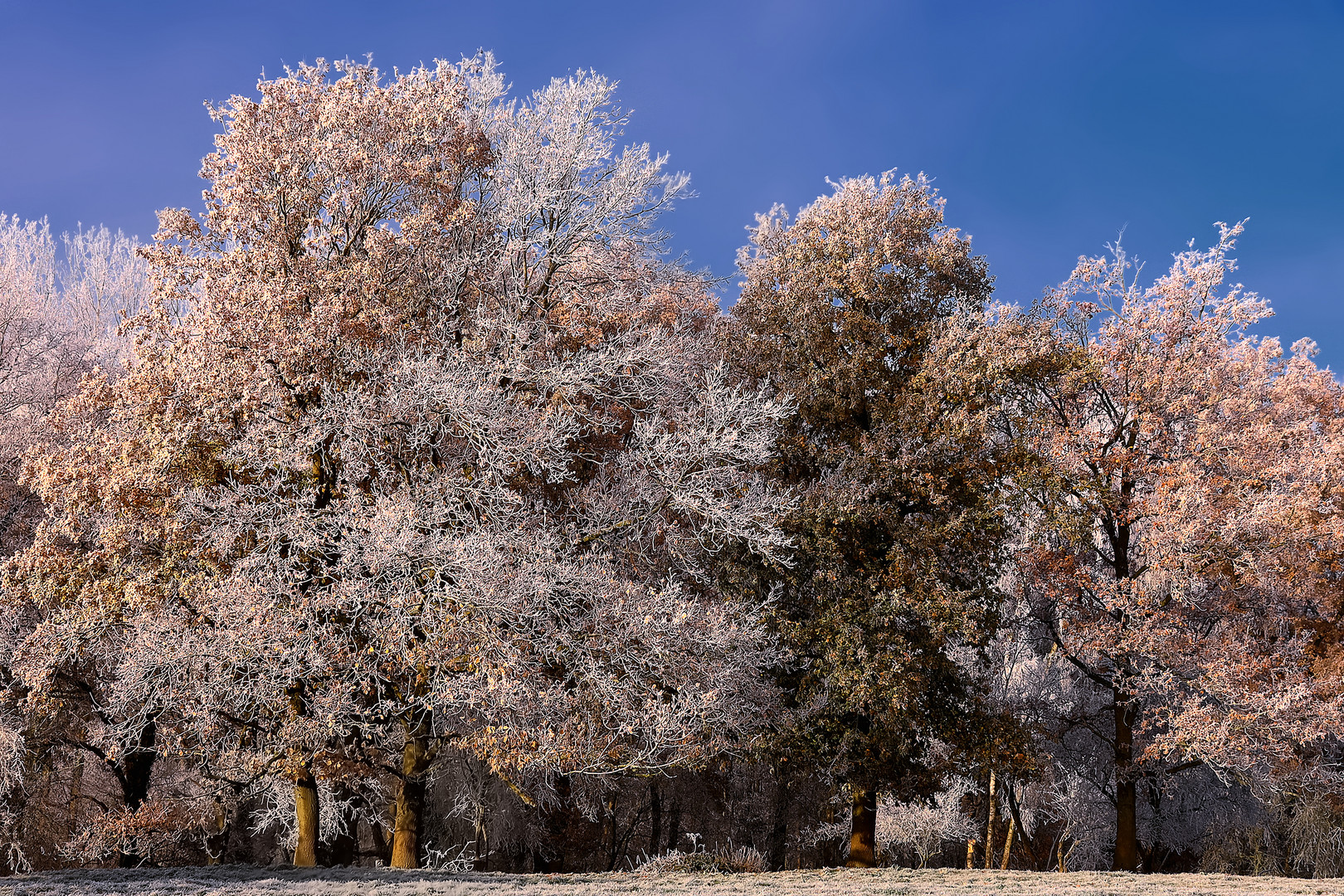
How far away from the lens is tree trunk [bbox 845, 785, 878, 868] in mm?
18969

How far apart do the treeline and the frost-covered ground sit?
2.03 meters

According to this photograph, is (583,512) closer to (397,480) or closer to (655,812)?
(397,480)

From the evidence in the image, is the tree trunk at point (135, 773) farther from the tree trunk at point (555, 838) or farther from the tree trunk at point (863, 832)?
the tree trunk at point (863, 832)

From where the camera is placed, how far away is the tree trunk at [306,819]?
16.0 metres

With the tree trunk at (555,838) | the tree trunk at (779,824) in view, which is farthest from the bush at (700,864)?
the tree trunk at (555,838)

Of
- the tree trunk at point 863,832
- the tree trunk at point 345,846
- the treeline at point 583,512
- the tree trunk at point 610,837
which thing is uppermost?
the treeline at point 583,512

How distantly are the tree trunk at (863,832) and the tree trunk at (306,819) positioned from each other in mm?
9744

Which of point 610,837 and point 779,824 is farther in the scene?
point 610,837

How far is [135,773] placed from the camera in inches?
786

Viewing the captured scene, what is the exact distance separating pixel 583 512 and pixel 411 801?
5628mm

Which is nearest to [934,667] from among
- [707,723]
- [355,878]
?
[707,723]

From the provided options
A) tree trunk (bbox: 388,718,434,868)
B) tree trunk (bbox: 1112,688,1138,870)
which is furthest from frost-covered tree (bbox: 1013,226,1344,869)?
tree trunk (bbox: 388,718,434,868)

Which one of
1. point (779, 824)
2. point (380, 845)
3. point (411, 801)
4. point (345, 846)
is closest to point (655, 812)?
point (779, 824)

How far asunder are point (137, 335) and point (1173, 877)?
1825 cm
